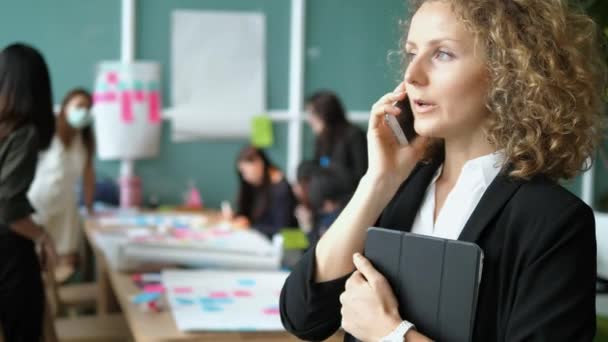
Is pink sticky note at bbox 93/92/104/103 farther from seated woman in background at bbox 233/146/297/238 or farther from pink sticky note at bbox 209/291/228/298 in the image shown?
pink sticky note at bbox 209/291/228/298

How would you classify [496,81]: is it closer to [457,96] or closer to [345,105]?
[457,96]

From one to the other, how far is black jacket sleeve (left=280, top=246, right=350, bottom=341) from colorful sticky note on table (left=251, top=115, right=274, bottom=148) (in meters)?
4.34

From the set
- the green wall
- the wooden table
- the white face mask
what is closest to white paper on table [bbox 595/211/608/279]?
the wooden table

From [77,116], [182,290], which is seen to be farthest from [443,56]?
[77,116]

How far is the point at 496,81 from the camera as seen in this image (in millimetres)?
983

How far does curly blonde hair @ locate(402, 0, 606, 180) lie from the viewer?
968mm

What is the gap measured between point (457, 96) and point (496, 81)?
0.17ft

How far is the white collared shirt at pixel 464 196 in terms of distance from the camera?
101 centimetres

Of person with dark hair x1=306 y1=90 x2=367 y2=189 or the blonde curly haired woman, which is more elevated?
the blonde curly haired woman

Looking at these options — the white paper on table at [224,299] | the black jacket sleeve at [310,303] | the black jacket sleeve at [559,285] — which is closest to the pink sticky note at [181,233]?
the white paper on table at [224,299]

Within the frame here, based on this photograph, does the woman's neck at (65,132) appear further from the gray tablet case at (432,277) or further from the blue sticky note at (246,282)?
the gray tablet case at (432,277)

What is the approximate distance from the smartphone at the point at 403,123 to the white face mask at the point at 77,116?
372 centimetres

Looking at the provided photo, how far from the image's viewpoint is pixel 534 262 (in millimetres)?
917

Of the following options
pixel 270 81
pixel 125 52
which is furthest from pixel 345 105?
pixel 125 52
